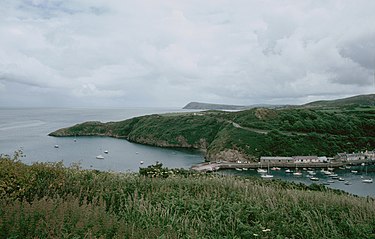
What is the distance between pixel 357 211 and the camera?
6312mm

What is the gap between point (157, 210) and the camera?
19.8 ft

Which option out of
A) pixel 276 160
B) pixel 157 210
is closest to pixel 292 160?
pixel 276 160

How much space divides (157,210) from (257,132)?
84525mm

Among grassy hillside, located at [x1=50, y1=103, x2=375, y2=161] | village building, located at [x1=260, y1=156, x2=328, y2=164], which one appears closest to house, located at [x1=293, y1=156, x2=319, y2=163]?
village building, located at [x1=260, y1=156, x2=328, y2=164]

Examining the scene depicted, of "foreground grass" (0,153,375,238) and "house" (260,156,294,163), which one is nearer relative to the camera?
"foreground grass" (0,153,375,238)

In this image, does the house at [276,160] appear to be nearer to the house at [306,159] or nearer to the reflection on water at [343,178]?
the house at [306,159]

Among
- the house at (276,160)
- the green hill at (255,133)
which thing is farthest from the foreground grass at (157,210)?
the green hill at (255,133)

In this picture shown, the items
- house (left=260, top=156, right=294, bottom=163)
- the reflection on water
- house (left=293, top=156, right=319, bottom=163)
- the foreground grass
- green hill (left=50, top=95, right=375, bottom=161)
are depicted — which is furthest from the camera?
green hill (left=50, top=95, right=375, bottom=161)

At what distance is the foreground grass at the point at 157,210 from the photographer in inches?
165

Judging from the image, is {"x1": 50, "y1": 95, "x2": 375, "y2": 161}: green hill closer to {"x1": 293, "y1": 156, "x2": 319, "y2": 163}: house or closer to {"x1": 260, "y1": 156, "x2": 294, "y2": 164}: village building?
{"x1": 260, "y1": 156, "x2": 294, "y2": 164}: village building

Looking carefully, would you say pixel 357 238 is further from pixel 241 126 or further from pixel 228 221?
pixel 241 126

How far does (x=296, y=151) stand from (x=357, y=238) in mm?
80068

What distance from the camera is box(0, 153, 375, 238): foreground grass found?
418cm

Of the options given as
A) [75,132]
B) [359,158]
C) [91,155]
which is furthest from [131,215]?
[75,132]
